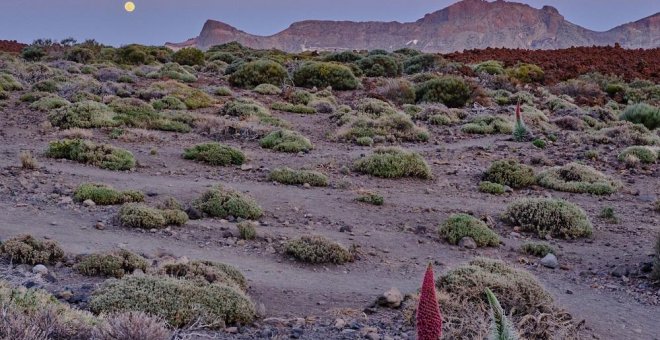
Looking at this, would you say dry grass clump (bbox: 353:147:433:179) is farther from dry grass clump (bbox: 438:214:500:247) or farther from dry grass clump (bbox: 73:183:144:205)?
dry grass clump (bbox: 73:183:144:205)

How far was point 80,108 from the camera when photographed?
16.0m

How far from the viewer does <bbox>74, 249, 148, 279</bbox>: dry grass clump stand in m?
6.22

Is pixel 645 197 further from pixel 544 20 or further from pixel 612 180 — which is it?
pixel 544 20

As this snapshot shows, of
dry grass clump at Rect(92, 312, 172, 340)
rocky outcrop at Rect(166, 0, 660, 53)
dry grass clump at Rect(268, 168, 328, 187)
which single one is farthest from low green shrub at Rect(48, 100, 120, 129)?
rocky outcrop at Rect(166, 0, 660, 53)

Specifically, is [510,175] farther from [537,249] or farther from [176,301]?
[176,301]

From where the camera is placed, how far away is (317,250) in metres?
7.63

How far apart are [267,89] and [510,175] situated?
44.2 ft

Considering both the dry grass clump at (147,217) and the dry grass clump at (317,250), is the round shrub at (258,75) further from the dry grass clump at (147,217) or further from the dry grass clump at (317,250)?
the dry grass clump at (317,250)

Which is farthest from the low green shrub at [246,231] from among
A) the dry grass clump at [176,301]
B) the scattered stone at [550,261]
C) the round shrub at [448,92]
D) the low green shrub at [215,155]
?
the round shrub at [448,92]

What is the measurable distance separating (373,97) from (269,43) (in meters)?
115

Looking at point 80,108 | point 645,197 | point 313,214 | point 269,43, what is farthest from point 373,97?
point 269,43

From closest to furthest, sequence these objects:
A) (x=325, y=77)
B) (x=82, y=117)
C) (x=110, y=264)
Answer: (x=110, y=264)
(x=82, y=117)
(x=325, y=77)

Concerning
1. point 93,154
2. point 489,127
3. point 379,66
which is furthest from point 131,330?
point 379,66

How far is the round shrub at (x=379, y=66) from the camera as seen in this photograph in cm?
3246
